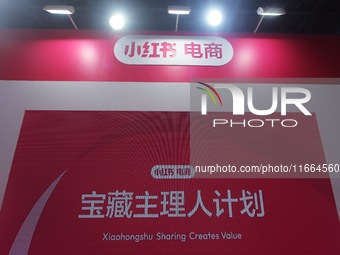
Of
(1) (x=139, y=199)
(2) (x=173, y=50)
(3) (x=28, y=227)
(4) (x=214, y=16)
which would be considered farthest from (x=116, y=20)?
(3) (x=28, y=227)

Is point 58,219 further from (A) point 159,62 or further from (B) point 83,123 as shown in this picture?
(A) point 159,62

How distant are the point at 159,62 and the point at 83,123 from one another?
1.04 meters

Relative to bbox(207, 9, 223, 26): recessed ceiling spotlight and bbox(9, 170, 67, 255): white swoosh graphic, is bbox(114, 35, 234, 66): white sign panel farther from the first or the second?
bbox(9, 170, 67, 255): white swoosh graphic

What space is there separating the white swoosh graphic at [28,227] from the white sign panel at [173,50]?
62.3 inches

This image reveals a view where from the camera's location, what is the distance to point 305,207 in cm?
272

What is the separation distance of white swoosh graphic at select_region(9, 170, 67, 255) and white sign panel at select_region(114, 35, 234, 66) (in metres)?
1.58

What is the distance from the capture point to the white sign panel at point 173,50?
3.34 m

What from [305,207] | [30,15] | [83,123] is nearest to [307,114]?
[305,207]

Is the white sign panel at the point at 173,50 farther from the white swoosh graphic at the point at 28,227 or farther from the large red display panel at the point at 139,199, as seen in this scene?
the white swoosh graphic at the point at 28,227

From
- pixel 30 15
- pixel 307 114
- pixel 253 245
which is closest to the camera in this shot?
pixel 253 245

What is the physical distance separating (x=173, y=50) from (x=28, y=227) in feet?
7.38

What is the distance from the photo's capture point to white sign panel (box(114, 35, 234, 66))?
11.0 feet

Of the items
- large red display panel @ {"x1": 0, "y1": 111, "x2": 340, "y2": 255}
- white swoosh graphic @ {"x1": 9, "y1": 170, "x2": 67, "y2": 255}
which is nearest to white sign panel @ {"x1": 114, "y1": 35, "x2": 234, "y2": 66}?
large red display panel @ {"x1": 0, "y1": 111, "x2": 340, "y2": 255}

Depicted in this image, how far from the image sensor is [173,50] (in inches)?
133
